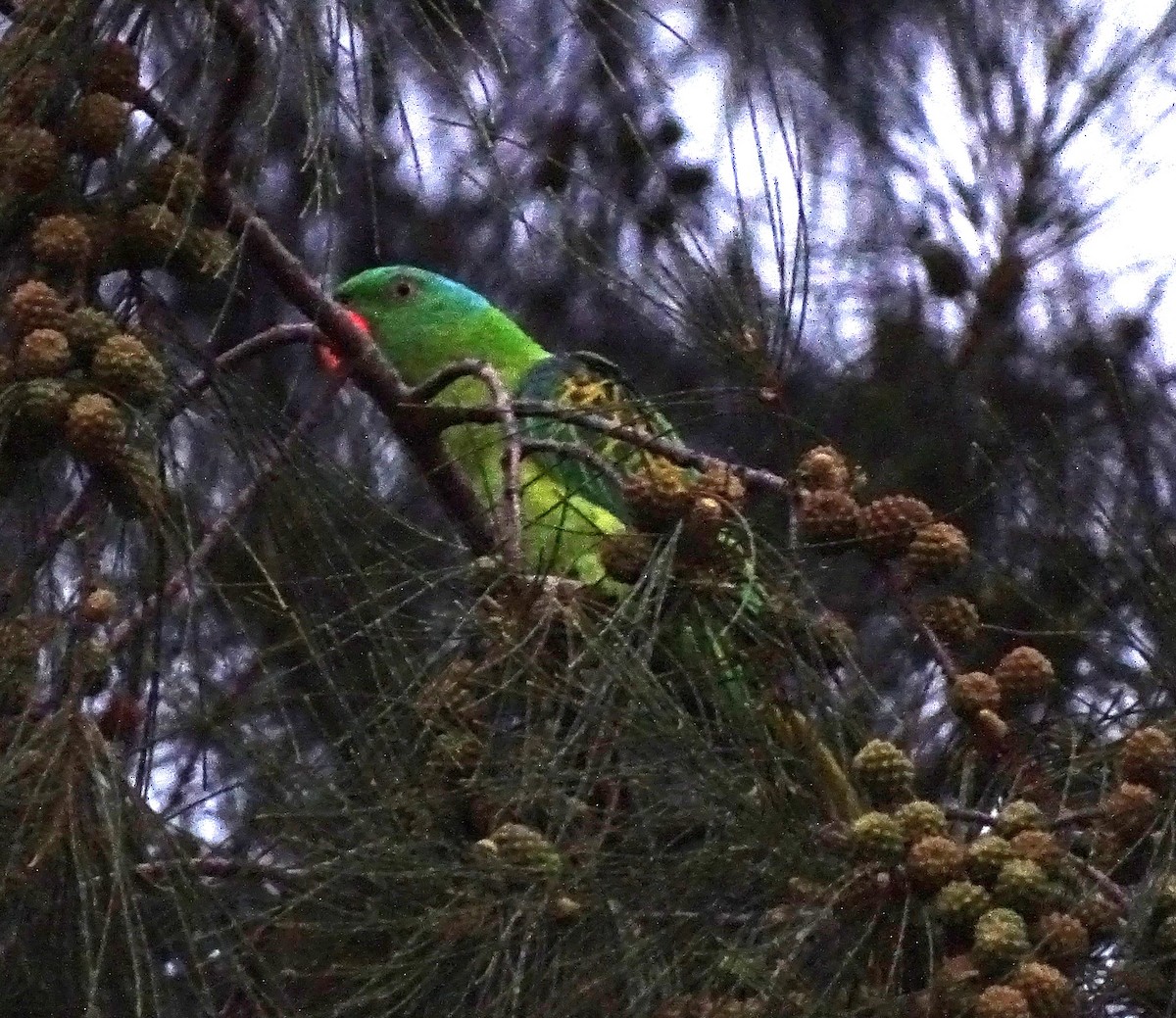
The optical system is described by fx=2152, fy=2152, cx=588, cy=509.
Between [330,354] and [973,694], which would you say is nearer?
[973,694]

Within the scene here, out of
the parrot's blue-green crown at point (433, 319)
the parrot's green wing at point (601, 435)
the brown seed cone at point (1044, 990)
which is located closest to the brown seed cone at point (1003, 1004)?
the brown seed cone at point (1044, 990)

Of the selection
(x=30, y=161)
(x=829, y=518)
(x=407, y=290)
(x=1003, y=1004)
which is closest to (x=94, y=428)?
(x=30, y=161)

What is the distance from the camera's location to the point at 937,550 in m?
1.12

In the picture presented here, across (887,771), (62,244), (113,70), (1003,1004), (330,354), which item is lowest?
(1003,1004)

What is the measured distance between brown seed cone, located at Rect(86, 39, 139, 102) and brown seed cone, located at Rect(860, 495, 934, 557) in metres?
0.45

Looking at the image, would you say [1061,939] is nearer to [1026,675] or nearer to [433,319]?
[1026,675]

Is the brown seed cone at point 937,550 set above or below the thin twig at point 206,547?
below

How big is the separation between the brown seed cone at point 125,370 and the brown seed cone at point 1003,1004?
49 cm

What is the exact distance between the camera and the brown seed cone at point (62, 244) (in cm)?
108

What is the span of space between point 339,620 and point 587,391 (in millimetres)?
296

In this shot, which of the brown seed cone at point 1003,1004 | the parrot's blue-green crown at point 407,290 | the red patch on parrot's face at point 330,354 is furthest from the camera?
the parrot's blue-green crown at point 407,290

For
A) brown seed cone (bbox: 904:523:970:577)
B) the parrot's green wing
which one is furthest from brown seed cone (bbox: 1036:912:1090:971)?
the parrot's green wing

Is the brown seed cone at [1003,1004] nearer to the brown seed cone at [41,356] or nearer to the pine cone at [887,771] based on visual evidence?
the pine cone at [887,771]

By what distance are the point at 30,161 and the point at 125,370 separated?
0.42ft
